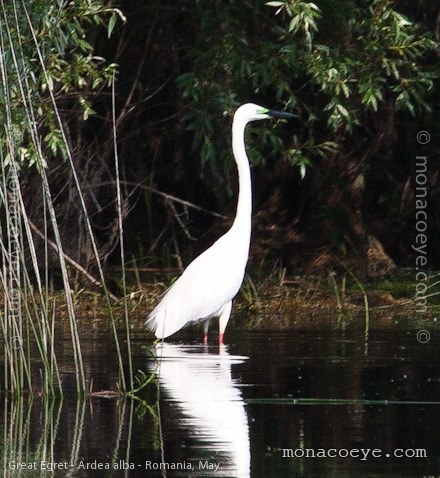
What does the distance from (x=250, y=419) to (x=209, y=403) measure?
57 centimetres

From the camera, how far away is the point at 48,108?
11.7 m

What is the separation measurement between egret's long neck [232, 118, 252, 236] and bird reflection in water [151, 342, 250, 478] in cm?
116

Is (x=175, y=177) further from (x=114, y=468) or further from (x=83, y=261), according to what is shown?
(x=114, y=468)

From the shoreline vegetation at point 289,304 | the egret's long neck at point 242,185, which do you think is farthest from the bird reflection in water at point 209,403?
the shoreline vegetation at point 289,304

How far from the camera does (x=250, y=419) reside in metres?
7.23

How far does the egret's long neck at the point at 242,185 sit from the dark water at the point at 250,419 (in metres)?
1.47

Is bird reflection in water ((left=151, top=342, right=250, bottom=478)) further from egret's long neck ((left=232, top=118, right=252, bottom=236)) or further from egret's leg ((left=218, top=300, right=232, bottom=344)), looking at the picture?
egret's long neck ((left=232, top=118, right=252, bottom=236))

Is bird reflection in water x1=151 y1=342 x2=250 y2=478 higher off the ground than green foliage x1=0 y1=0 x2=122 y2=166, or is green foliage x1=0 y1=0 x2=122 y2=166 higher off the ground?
green foliage x1=0 y1=0 x2=122 y2=166

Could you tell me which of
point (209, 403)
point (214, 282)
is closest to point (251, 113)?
point (214, 282)

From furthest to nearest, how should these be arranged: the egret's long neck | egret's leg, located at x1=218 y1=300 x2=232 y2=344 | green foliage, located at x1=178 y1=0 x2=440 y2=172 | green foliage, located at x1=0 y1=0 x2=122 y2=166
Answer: green foliage, located at x1=178 y1=0 x2=440 y2=172, the egret's long neck, egret's leg, located at x1=218 y1=300 x2=232 y2=344, green foliage, located at x1=0 y1=0 x2=122 y2=166

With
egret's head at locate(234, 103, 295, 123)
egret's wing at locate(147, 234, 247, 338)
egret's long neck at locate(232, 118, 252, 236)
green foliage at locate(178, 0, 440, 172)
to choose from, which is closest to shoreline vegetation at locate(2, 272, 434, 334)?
egret's wing at locate(147, 234, 247, 338)

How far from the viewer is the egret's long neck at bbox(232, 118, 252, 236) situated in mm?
11203

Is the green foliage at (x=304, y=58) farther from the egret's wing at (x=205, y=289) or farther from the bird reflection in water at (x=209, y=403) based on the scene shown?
the bird reflection in water at (x=209, y=403)

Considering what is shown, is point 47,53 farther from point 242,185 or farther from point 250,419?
point 250,419
